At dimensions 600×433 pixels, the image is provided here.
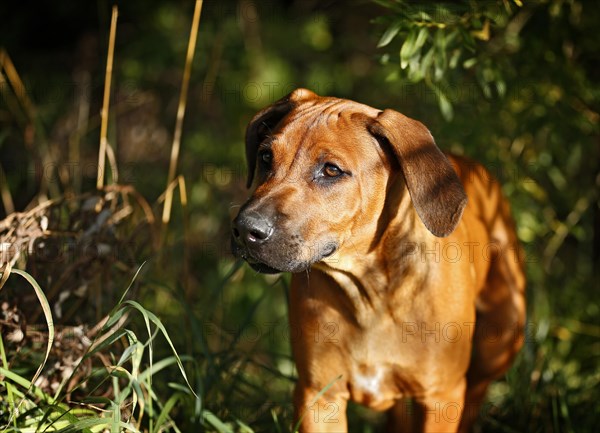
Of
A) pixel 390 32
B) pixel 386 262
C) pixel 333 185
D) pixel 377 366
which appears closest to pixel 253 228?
pixel 333 185

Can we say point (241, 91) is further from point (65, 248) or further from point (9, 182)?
point (65, 248)

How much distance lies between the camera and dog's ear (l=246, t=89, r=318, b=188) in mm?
3697

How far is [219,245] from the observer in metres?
6.70

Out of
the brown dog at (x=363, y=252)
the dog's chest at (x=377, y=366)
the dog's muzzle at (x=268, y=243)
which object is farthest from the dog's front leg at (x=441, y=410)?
the dog's muzzle at (x=268, y=243)

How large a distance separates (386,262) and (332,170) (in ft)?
1.68

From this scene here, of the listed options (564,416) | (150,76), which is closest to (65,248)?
(564,416)

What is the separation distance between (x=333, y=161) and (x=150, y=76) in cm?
460

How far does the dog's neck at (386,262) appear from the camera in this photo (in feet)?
11.2

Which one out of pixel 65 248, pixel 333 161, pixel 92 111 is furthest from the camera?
pixel 92 111

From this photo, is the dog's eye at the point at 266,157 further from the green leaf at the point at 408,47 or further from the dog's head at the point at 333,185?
the green leaf at the point at 408,47

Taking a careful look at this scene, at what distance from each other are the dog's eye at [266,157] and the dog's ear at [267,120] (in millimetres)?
155

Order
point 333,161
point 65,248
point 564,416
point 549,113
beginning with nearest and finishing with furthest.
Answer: point 333,161 → point 65,248 → point 564,416 → point 549,113

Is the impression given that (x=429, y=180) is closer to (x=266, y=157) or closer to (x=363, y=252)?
(x=363, y=252)

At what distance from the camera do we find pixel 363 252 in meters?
3.44
